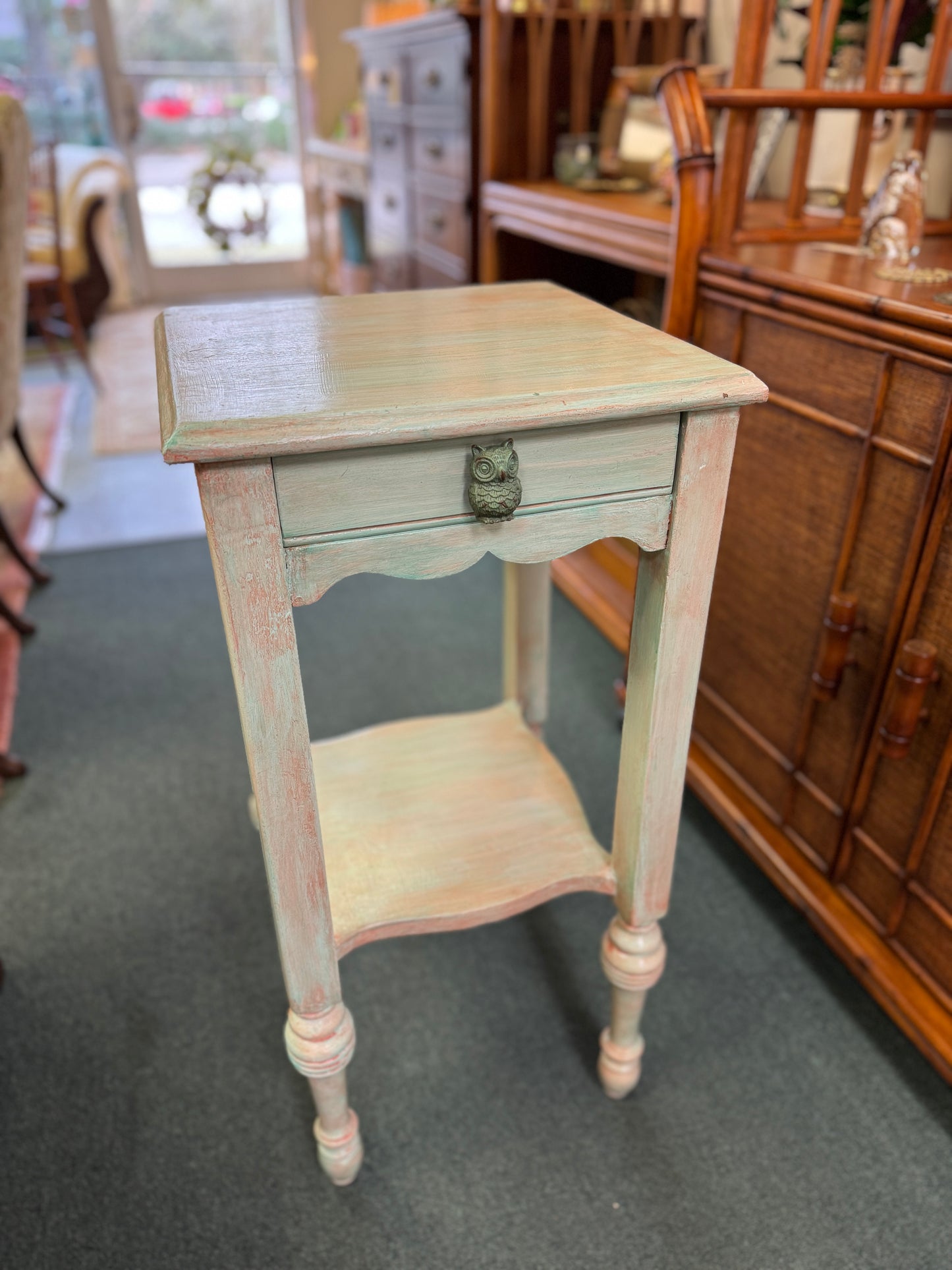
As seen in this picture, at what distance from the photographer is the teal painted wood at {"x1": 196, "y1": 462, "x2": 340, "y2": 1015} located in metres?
0.70

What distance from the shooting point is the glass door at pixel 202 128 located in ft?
16.0

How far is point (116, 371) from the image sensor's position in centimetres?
411

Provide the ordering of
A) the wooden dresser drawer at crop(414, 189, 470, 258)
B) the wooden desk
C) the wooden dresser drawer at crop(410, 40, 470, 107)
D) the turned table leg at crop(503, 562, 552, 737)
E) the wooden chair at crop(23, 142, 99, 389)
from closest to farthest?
the turned table leg at crop(503, 562, 552, 737)
the wooden desk
the wooden dresser drawer at crop(410, 40, 470, 107)
the wooden dresser drawer at crop(414, 189, 470, 258)
the wooden chair at crop(23, 142, 99, 389)

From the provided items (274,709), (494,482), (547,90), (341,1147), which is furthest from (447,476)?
(547,90)

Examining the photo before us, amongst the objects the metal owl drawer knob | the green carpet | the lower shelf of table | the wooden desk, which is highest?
the wooden desk

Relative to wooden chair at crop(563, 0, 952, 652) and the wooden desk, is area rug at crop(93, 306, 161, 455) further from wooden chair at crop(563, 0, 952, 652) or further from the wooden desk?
wooden chair at crop(563, 0, 952, 652)

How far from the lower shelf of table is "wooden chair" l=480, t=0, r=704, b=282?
1164mm

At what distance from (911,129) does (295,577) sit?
5.53 ft

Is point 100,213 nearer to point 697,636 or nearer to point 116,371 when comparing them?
point 116,371

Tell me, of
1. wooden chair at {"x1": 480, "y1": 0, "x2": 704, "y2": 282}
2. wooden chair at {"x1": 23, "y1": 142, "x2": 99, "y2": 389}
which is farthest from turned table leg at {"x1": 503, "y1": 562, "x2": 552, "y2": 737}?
wooden chair at {"x1": 23, "y1": 142, "x2": 99, "y2": 389}

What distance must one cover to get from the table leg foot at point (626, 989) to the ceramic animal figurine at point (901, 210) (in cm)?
98

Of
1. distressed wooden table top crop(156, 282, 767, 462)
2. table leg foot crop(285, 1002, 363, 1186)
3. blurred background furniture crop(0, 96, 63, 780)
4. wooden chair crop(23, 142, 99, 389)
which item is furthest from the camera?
wooden chair crop(23, 142, 99, 389)

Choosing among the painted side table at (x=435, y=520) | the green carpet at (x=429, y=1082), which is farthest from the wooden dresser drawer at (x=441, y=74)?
the green carpet at (x=429, y=1082)

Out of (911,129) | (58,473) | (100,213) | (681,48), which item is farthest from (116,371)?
(911,129)
